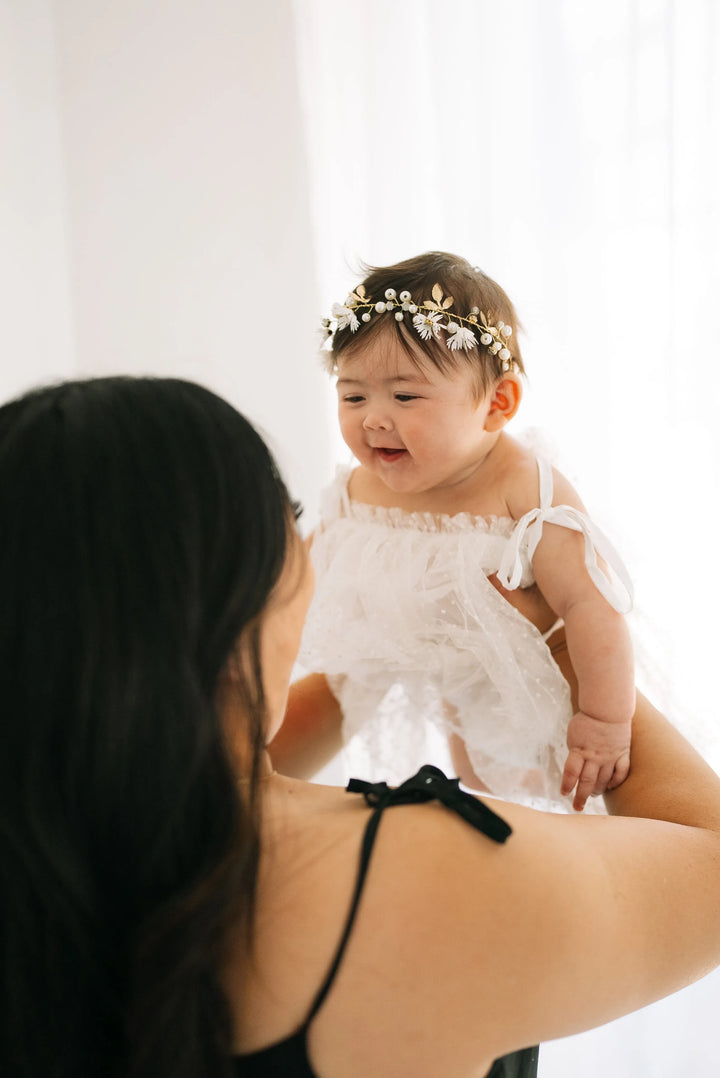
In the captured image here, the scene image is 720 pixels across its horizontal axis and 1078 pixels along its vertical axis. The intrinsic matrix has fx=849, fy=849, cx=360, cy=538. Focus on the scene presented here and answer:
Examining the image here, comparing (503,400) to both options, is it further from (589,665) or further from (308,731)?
(308,731)

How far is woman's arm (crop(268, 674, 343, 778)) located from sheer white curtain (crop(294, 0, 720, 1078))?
0.47 m

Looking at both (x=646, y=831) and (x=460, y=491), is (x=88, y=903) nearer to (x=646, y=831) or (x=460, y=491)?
(x=646, y=831)

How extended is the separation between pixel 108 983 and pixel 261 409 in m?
1.41

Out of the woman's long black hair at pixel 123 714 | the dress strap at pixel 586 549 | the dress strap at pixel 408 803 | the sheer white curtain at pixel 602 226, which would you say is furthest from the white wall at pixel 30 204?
the dress strap at pixel 408 803

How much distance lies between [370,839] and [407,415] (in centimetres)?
62

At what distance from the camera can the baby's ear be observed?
116 centimetres

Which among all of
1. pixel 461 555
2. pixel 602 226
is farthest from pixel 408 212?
pixel 461 555

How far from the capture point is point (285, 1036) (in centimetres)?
61

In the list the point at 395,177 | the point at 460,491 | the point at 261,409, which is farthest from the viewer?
the point at 261,409

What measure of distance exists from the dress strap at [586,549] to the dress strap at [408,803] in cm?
41

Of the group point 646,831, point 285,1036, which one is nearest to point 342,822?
point 285,1036

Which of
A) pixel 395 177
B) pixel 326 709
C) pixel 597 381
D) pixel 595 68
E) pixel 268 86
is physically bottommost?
pixel 326 709

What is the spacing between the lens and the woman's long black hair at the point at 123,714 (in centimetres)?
58

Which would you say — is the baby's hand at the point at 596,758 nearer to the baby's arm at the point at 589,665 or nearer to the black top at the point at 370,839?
the baby's arm at the point at 589,665
